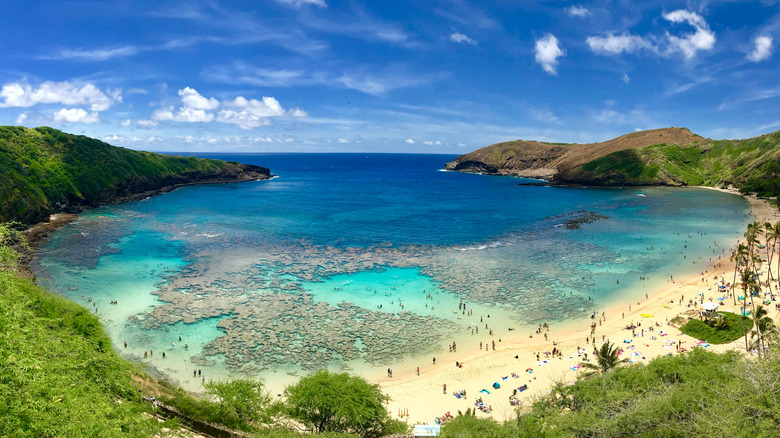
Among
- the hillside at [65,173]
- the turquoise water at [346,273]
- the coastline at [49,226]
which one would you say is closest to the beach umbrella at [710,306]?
the turquoise water at [346,273]

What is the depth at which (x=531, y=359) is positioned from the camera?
38781mm

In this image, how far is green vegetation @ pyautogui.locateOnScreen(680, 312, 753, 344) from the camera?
39156 mm

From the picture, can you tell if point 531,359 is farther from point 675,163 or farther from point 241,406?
point 675,163

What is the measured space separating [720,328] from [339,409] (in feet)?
134

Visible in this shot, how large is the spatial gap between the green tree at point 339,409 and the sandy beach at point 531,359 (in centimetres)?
599

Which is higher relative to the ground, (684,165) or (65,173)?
(684,165)

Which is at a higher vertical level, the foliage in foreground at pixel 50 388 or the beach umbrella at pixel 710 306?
the foliage in foreground at pixel 50 388

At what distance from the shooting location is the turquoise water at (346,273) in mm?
41125

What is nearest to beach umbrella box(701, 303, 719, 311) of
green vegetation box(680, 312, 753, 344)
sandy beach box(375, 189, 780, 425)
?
green vegetation box(680, 312, 753, 344)

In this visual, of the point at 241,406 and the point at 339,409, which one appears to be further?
the point at 241,406

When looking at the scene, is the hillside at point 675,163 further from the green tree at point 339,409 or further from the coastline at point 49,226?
the coastline at point 49,226

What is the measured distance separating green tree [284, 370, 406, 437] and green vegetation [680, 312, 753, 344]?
3442 centimetres

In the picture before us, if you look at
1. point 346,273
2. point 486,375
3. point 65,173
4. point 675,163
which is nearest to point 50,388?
point 486,375

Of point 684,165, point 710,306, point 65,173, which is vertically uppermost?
point 684,165
